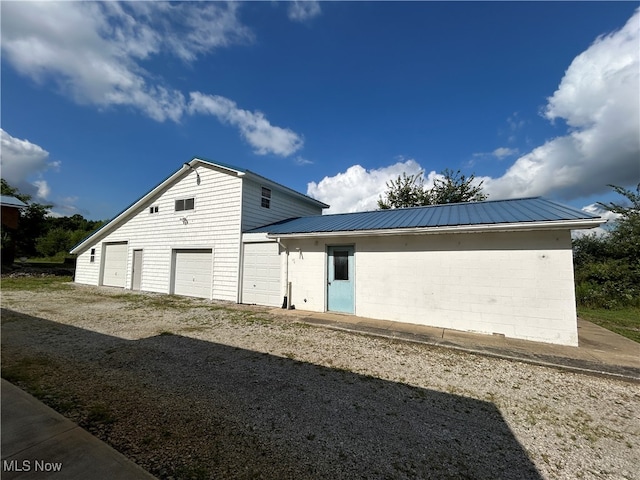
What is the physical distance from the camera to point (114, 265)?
15.4 meters

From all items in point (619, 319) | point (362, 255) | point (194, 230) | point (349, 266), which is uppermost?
point (194, 230)

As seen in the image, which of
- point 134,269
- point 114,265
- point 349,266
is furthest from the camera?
point 114,265

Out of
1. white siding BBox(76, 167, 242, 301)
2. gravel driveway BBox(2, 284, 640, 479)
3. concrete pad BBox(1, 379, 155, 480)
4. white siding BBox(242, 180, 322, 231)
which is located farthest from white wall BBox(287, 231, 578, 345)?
concrete pad BBox(1, 379, 155, 480)

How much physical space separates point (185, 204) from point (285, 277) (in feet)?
22.0

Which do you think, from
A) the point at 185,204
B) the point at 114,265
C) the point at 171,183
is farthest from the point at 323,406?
Result: the point at 114,265

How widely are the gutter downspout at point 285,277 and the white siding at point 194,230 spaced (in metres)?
2.11

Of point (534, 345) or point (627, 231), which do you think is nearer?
point (534, 345)

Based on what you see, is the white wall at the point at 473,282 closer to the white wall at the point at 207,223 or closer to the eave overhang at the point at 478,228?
the eave overhang at the point at 478,228

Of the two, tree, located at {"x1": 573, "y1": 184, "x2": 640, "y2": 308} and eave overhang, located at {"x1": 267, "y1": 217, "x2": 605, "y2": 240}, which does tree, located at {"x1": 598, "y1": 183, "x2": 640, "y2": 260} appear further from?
eave overhang, located at {"x1": 267, "y1": 217, "x2": 605, "y2": 240}

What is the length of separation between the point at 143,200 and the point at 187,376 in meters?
12.7

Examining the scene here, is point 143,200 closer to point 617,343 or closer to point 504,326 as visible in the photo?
point 504,326

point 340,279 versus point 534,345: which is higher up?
point 340,279

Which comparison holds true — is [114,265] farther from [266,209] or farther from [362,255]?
[362,255]

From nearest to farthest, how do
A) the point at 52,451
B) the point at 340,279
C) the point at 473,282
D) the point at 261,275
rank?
the point at 52,451 → the point at 473,282 → the point at 340,279 → the point at 261,275
